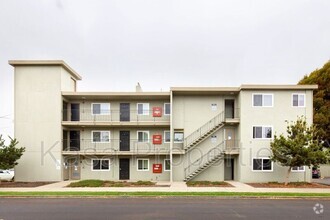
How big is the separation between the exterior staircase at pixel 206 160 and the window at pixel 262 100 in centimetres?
495

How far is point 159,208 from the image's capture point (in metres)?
14.2

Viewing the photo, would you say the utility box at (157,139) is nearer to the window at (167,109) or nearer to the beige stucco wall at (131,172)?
the beige stucco wall at (131,172)

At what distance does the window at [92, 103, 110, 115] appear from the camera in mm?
27516

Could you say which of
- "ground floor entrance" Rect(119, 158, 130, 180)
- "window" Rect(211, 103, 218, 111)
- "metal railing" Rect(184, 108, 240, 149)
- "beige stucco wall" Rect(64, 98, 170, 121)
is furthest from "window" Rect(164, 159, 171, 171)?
"window" Rect(211, 103, 218, 111)

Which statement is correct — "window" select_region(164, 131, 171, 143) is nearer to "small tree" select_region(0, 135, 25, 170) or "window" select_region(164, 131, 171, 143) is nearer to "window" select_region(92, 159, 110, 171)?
"window" select_region(92, 159, 110, 171)

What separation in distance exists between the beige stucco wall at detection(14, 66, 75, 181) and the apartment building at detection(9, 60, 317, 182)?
0.09 m

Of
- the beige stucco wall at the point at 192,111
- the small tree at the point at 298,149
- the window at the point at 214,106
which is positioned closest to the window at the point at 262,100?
the beige stucco wall at the point at 192,111

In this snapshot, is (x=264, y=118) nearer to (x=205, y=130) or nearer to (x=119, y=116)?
(x=205, y=130)

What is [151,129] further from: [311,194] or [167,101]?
[311,194]

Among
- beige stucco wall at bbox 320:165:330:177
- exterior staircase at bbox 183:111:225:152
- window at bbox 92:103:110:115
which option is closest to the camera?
exterior staircase at bbox 183:111:225:152

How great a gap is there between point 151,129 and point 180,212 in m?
14.7

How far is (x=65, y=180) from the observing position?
26.4 meters

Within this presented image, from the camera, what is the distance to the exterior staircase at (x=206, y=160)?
25712mm

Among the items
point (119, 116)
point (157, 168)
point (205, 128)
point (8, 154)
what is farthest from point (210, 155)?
point (8, 154)
